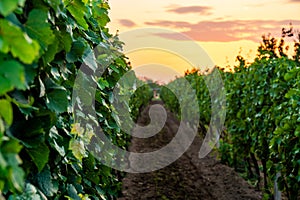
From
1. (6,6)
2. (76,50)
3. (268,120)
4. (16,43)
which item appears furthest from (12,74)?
(268,120)

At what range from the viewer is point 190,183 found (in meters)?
9.65

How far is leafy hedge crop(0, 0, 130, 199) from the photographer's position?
4.34 feet

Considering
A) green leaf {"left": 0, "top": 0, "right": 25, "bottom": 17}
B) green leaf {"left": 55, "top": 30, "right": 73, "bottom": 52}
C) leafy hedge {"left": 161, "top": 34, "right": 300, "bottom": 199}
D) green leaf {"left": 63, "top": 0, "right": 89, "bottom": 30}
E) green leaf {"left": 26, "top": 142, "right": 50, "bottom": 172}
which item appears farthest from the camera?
leafy hedge {"left": 161, "top": 34, "right": 300, "bottom": 199}

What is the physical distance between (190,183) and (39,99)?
800 cm

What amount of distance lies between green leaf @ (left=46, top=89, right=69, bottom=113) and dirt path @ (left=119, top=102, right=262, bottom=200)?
20.4ft

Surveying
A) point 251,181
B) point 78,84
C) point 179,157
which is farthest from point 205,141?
point 78,84

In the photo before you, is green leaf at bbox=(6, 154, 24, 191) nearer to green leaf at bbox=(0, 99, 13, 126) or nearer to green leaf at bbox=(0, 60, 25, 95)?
green leaf at bbox=(0, 99, 13, 126)

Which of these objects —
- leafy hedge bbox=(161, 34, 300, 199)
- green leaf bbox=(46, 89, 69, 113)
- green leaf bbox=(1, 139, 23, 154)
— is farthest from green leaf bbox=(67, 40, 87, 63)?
leafy hedge bbox=(161, 34, 300, 199)

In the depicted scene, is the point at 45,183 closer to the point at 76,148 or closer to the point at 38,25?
the point at 76,148

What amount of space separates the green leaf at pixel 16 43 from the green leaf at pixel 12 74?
0.03 metres

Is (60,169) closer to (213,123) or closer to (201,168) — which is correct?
(201,168)

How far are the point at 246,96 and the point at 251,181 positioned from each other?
2.16m

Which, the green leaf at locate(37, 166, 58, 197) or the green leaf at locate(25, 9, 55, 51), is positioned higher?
the green leaf at locate(25, 9, 55, 51)

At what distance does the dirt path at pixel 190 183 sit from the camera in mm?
8477
